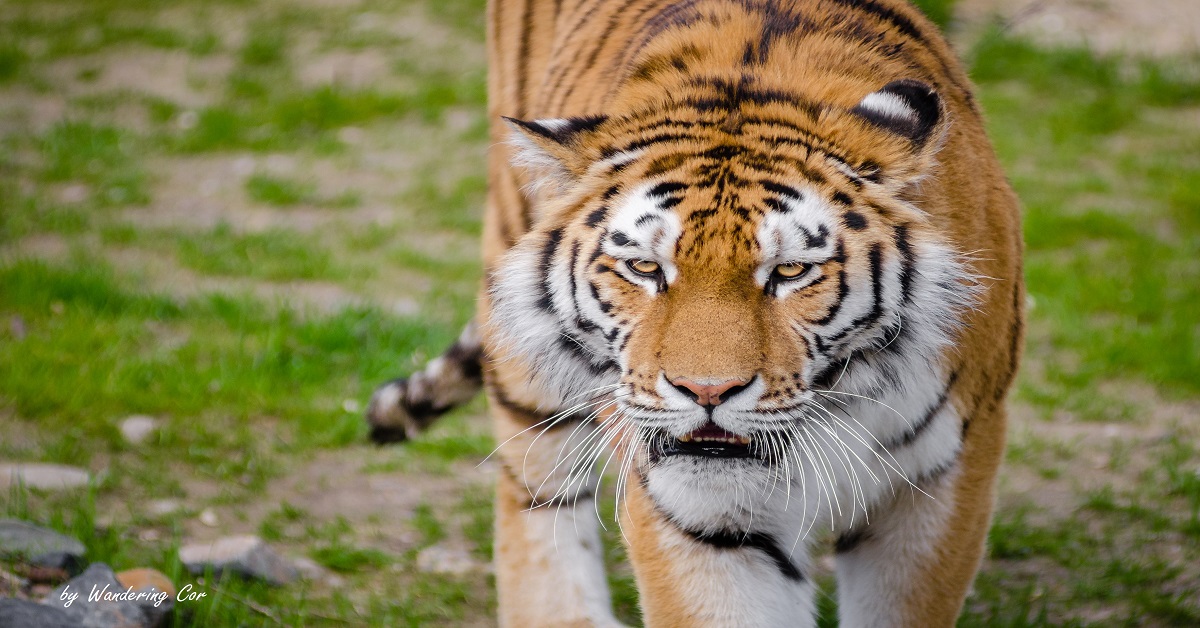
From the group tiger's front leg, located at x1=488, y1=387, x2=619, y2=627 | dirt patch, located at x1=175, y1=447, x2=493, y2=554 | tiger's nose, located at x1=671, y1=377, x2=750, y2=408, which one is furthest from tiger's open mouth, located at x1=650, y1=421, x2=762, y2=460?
dirt patch, located at x1=175, y1=447, x2=493, y2=554

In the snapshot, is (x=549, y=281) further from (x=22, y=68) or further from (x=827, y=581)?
(x=22, y=68)

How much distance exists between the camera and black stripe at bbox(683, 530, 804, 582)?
2115 mm

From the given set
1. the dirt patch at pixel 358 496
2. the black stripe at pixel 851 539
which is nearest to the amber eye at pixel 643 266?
the black stripe at pixel 851 539

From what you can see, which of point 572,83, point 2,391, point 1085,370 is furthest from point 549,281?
point 1085,370

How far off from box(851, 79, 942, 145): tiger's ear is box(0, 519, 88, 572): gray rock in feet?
6.41

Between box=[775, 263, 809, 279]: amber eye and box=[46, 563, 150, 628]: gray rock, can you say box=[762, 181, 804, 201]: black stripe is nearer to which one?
box=[775, 263, 809, 279]: amber eye

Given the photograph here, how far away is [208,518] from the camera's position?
124 inches

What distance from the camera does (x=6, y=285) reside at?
4.44m

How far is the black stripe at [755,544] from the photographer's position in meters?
2.12

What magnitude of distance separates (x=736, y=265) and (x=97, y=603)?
1434 mm

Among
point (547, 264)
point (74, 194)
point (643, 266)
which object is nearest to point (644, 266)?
point (643, 266)

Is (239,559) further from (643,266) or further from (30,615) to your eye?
(643,266)

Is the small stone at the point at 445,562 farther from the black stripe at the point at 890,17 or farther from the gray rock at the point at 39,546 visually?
the black stripe at the point at 890,17

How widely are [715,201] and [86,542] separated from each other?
177cm
